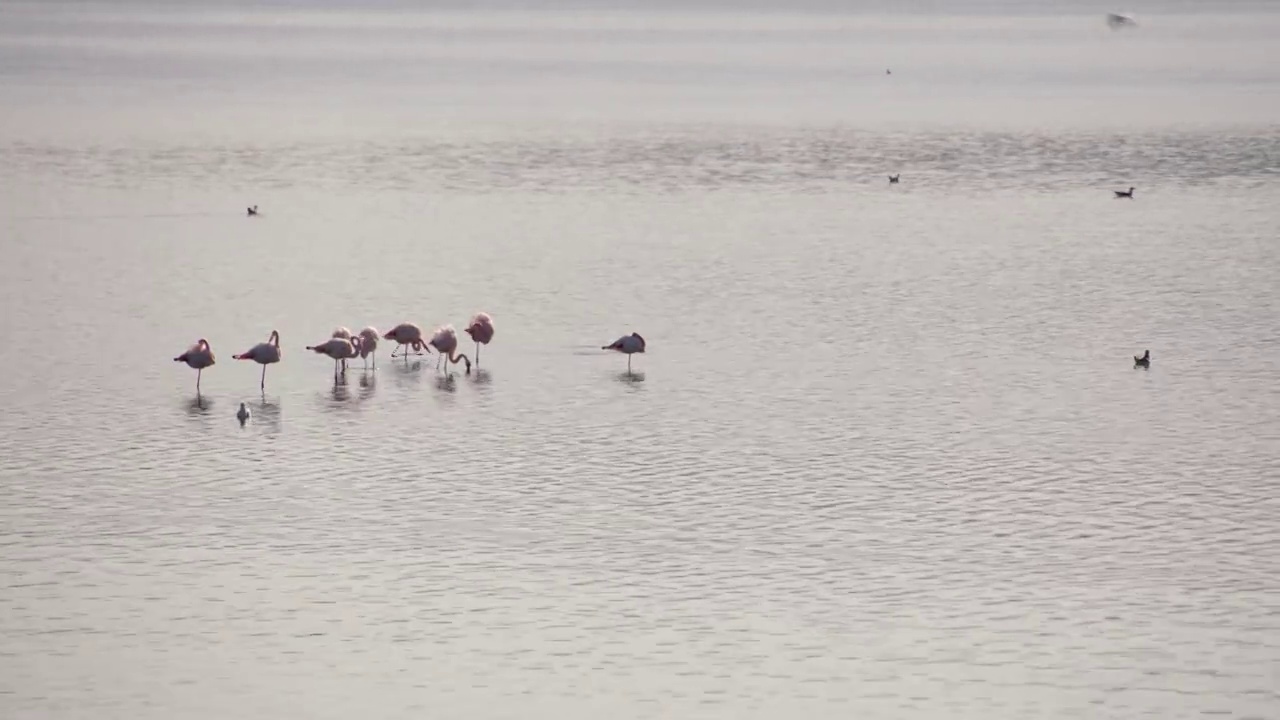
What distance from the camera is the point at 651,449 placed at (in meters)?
26.1

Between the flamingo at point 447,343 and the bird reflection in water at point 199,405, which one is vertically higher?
the flamingo at point 447,343

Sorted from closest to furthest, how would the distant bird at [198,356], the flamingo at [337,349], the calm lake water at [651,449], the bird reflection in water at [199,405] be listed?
the calm lake water at [651,449] → the bird reflection in water at [199,405] → the distant bird at [198,356] → the flamingo at [337,349]

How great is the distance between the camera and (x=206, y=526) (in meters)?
22.4

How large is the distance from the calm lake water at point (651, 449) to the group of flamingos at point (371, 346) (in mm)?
471

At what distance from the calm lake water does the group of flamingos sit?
47 centimetres

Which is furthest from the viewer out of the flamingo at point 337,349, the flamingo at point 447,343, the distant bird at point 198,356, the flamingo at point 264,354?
the flamingo at point 447,343

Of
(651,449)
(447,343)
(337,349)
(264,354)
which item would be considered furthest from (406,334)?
(651,449)

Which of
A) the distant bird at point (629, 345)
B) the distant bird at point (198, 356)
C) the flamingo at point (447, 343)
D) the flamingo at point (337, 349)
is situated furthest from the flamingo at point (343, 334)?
the distant bird at point (629, 345)

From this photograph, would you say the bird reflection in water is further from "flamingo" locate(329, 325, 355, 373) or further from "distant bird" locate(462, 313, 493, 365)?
"distant bird" locate(462, 313, 493, 365)

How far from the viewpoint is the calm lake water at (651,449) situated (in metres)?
18.0

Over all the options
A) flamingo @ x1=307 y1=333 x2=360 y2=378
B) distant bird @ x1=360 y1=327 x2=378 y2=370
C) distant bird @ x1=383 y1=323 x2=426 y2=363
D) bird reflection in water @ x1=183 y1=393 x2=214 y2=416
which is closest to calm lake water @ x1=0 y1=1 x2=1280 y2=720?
bird reflection in water @ x1=183 y1=393 x2=214 y2=416

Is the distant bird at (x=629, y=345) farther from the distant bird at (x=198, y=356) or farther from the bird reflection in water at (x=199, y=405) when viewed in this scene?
the bird reflection in water at (x=199, y=405)

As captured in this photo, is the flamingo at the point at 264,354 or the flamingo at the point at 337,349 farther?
the flamingo at the point at 337,349

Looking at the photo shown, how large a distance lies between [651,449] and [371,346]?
23.2ft
